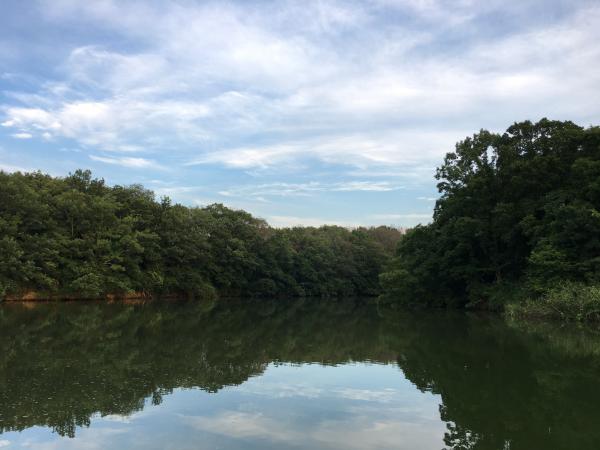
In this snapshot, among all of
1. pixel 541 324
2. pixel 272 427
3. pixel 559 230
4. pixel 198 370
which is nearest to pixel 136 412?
pixel 272 427

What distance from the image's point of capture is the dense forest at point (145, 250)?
36344 mm

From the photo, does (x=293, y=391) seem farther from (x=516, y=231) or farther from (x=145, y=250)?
(x=145, y=250)

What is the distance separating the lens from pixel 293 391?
10.6m

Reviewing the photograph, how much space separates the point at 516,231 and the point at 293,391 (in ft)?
86.1

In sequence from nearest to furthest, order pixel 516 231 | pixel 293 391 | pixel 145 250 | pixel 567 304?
pixel 293 391 → pixel 567 304 → pixel 516 231 → pixel 145 250

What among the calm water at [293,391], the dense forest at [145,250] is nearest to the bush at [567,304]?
the calm water at [293,391]

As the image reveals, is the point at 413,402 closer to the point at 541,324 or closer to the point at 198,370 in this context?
the point at 198,370

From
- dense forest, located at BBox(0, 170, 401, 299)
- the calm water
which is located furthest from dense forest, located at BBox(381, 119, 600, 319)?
dense forest, located at BBox(0, 170, 401, 299)

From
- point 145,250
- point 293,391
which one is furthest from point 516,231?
point 145,250

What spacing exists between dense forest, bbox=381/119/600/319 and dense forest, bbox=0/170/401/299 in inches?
804

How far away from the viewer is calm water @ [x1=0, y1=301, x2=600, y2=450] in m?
7.43

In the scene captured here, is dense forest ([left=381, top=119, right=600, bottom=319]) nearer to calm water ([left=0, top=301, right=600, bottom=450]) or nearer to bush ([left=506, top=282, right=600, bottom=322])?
bush ([left=506, top=282, right=600, bottom=322])

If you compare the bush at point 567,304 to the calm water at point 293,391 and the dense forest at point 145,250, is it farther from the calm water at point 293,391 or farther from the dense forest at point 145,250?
the dense forest at point 145,250

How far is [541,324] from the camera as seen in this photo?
25203 millimetres
